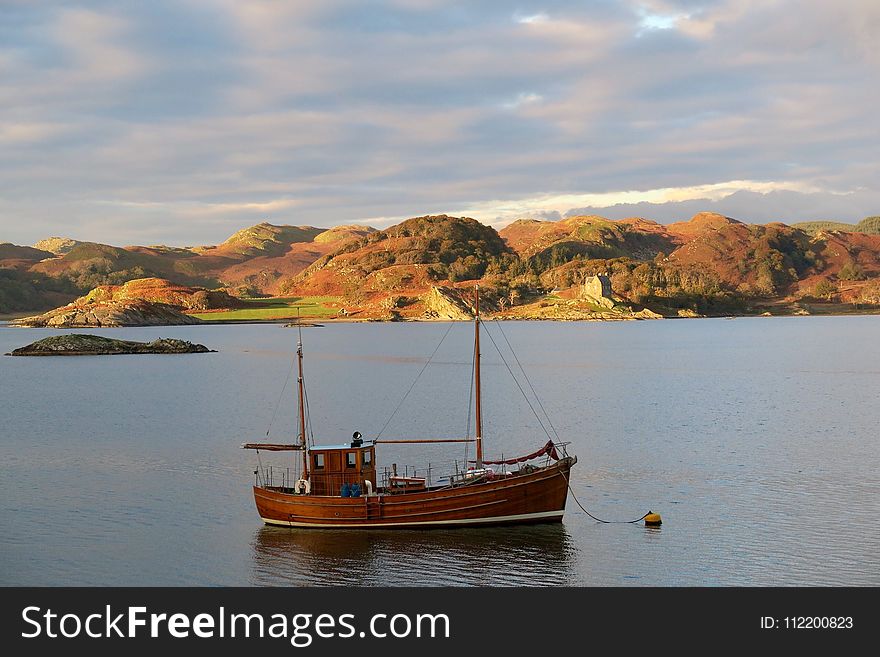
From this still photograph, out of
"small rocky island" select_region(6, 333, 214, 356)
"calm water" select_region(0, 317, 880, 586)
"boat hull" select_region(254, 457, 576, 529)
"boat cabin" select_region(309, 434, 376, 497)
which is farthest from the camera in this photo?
"small rocky island" select_region(6, 333, 214, 356)

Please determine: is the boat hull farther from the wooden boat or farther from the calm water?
the calm water

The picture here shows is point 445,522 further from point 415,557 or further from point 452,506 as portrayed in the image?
point 415,557

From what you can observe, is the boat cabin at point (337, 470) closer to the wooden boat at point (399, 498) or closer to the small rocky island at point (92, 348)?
the wooden boat at point (399, 498)

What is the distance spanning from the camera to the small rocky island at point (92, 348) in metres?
149

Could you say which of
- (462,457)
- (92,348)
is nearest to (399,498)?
(462,457)

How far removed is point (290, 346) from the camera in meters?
170

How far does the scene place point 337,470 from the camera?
32.7 metres

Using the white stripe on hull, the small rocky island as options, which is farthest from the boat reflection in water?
the small rocky island

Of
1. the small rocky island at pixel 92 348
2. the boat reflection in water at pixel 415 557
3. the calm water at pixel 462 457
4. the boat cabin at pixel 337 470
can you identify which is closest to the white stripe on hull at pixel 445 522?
the boat reflection in water at pixel 415 557

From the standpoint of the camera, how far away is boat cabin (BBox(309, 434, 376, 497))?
3272 cm

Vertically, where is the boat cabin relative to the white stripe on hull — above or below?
above
